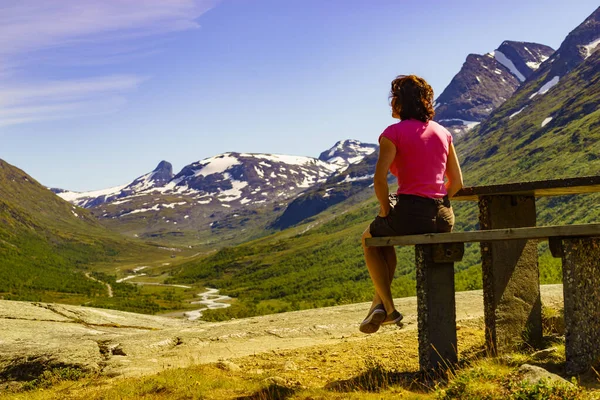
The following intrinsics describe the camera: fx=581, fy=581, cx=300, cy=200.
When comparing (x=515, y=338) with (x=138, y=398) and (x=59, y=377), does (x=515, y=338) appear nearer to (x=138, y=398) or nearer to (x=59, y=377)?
(x=138, y=398)

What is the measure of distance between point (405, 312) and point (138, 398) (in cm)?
941

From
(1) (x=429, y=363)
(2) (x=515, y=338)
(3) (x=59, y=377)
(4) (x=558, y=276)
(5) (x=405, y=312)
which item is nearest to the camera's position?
(1) (x=429, y=363)

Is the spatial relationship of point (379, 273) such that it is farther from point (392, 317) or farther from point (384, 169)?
point (384, 169)

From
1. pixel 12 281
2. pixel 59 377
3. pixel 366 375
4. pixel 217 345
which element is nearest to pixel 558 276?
pixel 217 345

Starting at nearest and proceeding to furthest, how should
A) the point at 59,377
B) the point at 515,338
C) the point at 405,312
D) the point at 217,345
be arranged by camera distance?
the point at 515,338, the point at 59,377, the point at 217,345, the point at 405,312

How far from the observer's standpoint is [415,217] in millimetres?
8570

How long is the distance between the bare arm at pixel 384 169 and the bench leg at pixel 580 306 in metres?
2.52

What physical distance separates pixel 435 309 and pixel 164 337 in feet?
29.0

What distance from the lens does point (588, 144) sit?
162500 millimetres

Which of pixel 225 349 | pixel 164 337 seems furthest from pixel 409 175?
pixel 164 337

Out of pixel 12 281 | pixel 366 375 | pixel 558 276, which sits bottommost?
pixel 12 281

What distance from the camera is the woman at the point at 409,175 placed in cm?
859

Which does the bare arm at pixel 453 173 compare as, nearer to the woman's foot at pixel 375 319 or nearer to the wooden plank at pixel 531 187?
the wooden plank at pixel 531 187

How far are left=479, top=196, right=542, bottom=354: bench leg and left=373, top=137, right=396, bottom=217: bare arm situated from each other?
2.43 metres
